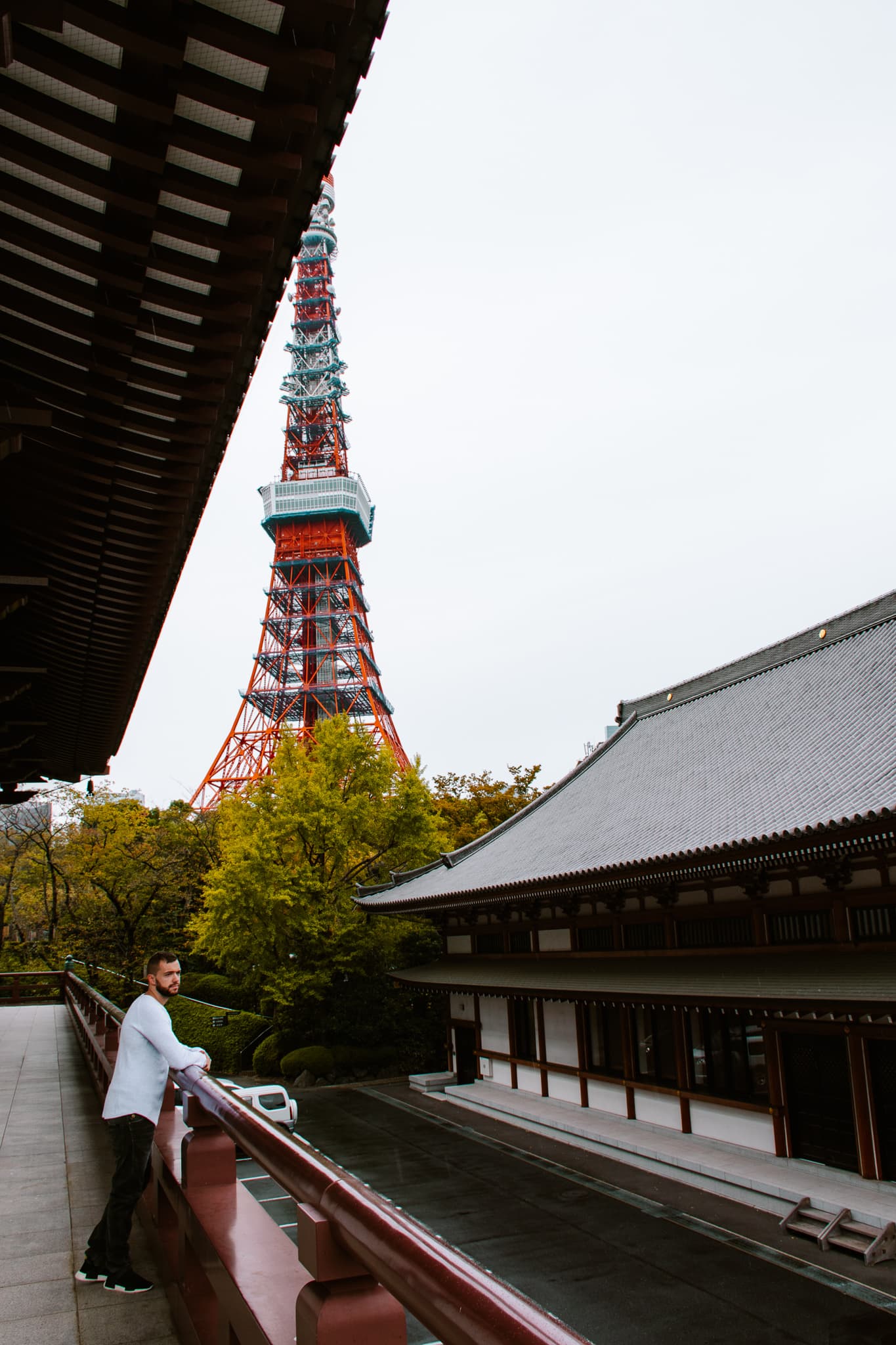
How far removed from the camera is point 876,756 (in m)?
11.3

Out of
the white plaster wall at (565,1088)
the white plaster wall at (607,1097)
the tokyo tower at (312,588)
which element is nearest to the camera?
the white plaster wall at (607,1097)

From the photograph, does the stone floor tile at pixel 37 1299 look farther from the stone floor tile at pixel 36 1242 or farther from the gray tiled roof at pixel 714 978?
the gray tiled roof at pixel 714 978

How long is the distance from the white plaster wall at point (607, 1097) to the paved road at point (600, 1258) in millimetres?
1373

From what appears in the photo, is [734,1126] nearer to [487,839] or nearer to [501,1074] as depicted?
[501,1074]

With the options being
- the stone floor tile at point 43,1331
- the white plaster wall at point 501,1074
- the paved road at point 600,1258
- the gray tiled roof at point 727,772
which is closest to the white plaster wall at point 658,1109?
the paved road at point 600,1258

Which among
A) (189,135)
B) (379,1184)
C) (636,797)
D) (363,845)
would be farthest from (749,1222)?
(363,845)

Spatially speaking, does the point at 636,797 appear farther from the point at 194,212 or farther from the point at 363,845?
the point at 194,212

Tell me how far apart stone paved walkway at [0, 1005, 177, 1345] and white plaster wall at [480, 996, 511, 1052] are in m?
10.7

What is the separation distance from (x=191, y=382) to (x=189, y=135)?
1192 millimetres

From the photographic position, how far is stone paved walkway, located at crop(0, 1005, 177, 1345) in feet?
10.3

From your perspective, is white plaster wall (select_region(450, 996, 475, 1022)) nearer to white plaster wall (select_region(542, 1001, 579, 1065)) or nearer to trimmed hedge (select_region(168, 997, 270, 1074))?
white plaster wall (select_region(542, 1001, 579, 1065))

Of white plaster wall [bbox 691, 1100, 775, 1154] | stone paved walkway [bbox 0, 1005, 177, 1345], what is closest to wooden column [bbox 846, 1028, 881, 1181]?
white plaster wall [bbox 691, 1100, 775, 1154]

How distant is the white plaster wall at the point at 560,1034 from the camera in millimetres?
15930

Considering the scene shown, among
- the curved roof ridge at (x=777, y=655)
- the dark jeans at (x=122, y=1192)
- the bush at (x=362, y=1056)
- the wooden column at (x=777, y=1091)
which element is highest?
the curved roof ridge at (x=777, y=655)
